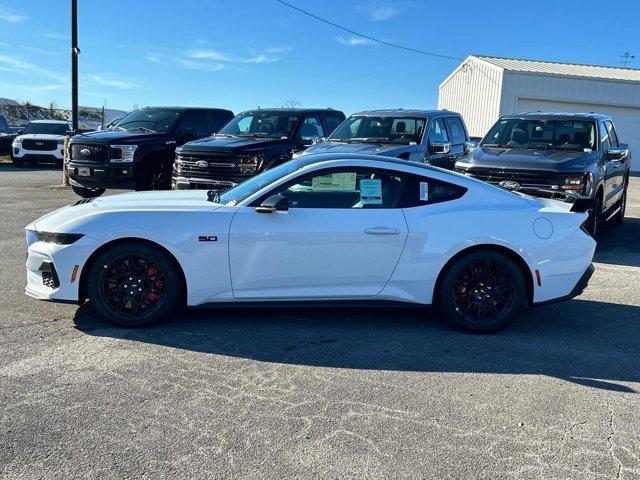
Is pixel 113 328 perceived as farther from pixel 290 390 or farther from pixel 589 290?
pixel 589 290

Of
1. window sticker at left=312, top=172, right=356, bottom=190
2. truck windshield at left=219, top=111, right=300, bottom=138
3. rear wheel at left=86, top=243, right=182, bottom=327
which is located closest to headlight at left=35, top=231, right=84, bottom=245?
rear wheel at left=86, top=243, right=182, bottom=327

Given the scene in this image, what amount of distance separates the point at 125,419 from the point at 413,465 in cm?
165

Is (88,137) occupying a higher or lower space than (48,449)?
higher

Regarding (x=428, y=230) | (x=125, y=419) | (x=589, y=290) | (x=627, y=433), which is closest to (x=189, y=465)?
(x=125, y=419)

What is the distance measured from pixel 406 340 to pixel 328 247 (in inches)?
38.7

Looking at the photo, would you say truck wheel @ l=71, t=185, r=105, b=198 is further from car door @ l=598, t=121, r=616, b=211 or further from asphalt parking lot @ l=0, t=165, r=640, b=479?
car door @ l=598, t=121, r=616, b=211

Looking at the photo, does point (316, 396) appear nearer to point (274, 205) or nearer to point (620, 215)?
point (274, 205)

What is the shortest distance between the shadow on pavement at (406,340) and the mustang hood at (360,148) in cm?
391

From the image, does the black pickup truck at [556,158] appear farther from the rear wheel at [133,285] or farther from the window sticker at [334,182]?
the rear wheel at [133,285]

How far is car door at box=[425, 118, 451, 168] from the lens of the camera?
10125 millimetres

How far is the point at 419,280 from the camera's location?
5234mm

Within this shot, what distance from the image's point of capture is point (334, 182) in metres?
5.33

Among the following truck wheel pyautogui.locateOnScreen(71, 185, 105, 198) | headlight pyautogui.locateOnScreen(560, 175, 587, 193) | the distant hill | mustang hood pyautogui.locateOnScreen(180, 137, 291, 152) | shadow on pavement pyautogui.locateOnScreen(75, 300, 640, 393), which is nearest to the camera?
shadow on pavement pyautogui.locateOnScreen(75, 300, 640, 393)

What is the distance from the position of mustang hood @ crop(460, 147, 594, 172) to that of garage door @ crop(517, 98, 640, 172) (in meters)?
16.8
